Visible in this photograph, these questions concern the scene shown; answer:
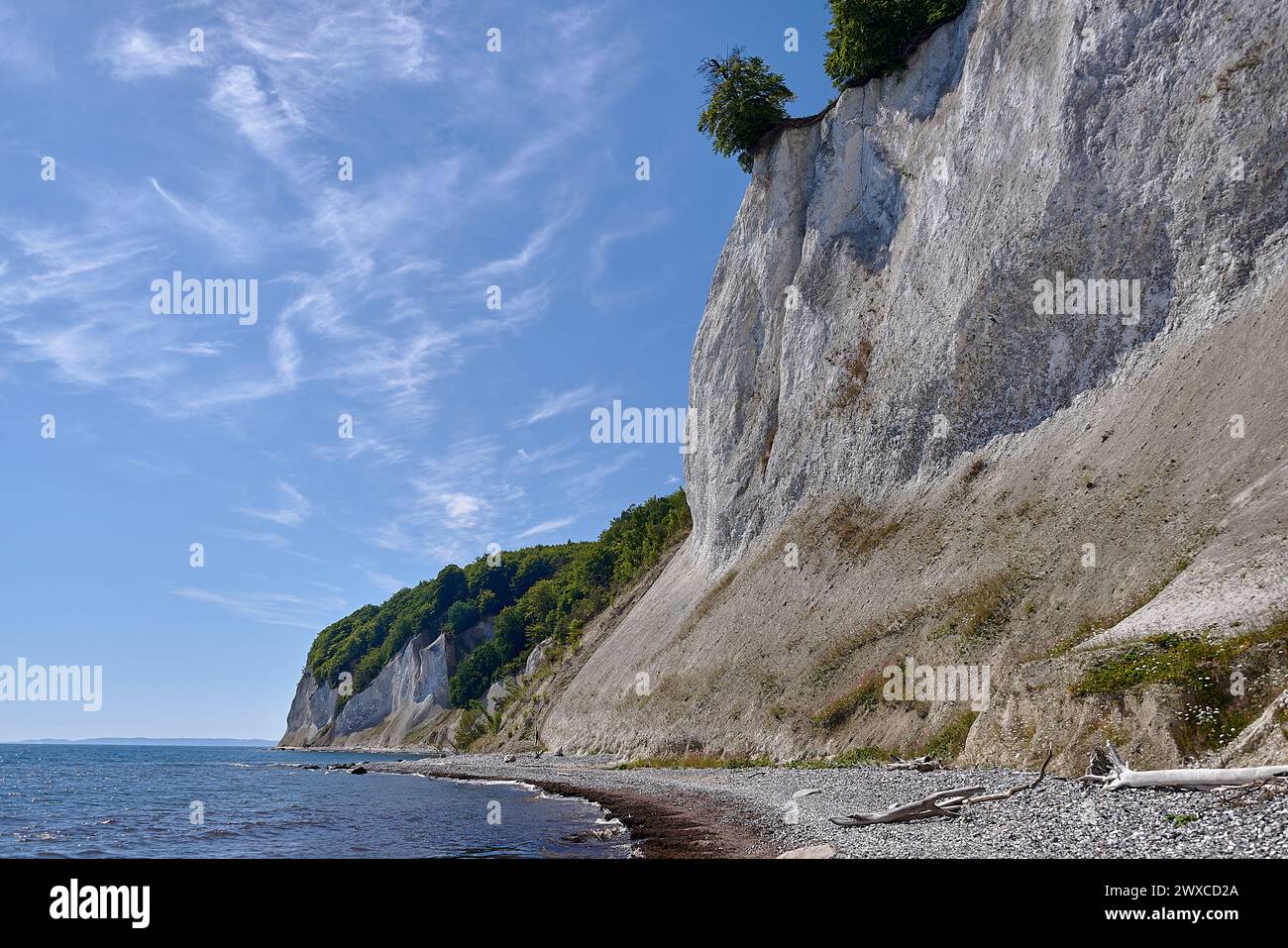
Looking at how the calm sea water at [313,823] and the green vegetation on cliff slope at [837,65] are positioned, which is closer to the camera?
the calm sea water at [313,823]

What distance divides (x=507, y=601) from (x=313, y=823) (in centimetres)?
9335

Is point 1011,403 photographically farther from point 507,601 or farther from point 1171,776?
point 507,601

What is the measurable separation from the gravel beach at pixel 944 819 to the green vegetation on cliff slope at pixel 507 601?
4484cm

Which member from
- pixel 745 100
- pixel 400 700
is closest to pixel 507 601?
pixel 400 700

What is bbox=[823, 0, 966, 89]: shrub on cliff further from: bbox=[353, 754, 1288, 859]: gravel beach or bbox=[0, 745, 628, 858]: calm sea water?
bbox=[0, 745, 628, 858]: calm sea water

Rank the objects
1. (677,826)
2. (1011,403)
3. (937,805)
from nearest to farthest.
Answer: (937,805), (677,826), (1011,403)

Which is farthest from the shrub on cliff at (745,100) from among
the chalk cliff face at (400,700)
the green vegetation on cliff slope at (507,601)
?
the chalk cliff face at (400,700)

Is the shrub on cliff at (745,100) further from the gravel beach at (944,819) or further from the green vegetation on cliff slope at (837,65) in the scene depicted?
the gravel beach at (944,819)

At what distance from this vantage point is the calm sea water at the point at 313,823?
782 inches

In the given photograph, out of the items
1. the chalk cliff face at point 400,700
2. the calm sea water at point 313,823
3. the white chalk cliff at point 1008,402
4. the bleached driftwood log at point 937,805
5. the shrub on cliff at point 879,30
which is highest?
the shrub on cliff at point 879,30

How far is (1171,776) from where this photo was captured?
11.7 meters

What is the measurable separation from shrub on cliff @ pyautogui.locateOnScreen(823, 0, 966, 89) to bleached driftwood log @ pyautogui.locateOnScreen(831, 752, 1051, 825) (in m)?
39.4

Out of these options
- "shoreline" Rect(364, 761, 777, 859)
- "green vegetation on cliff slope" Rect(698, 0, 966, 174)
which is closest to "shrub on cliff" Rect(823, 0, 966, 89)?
"green vegetation on cliff slope" Rect(698, 0, 966, 174)
